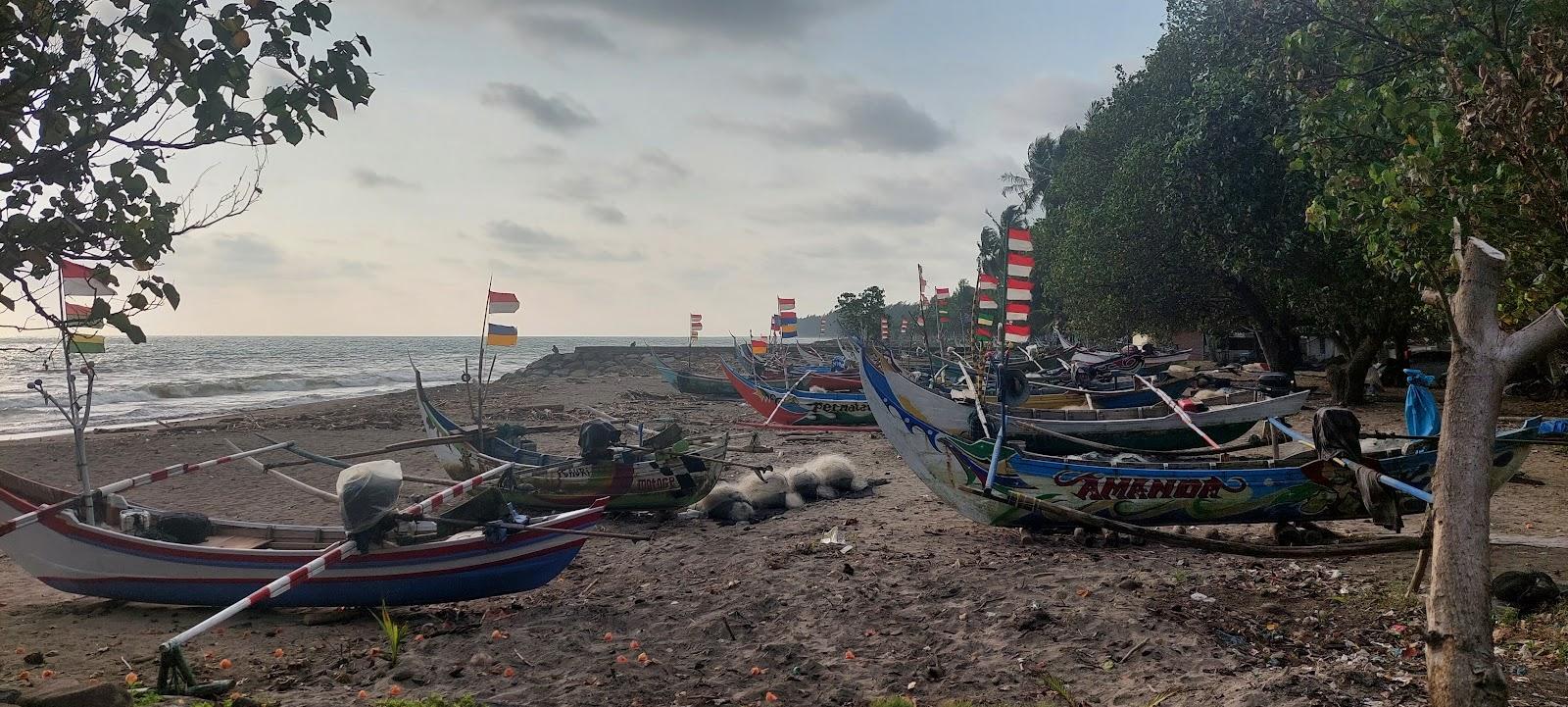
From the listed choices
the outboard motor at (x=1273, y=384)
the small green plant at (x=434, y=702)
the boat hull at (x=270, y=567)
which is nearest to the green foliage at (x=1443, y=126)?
the outboard motor at (x=1273, y=384)

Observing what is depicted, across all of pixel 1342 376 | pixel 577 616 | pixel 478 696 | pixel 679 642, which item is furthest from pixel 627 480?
pixel 1342 376

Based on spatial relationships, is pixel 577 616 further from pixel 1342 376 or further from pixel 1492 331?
pixel 1342 376

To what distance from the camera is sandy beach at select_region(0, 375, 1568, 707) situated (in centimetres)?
564

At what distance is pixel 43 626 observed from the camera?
769cm

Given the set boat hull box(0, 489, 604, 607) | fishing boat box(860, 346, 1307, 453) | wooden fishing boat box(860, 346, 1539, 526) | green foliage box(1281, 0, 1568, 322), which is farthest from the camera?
fishing boat box(860, 346, 1307, 453)

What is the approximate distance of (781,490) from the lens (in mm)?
12492

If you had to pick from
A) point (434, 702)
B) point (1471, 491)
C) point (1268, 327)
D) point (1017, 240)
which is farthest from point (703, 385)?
point (1471, 491)

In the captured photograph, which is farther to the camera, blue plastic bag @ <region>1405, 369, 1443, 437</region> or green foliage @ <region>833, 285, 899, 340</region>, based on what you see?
green foliage @ <region>833, 285, 899, 340</region>

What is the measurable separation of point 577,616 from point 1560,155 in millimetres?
8099

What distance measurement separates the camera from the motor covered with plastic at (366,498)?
7.35 metres

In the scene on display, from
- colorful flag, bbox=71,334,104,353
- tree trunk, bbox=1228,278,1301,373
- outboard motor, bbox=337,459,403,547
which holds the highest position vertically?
tree trunk, bbox=1228,278,1301,373

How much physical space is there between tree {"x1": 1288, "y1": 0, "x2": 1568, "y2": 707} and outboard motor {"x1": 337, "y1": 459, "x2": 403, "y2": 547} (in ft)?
24.9

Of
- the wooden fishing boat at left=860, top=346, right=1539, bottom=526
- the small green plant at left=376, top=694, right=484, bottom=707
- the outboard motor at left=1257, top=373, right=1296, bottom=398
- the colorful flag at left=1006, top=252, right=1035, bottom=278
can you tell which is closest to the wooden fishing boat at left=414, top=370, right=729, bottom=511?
the wooden fishing boat at left=860, top=346, right=1539, bottom=526

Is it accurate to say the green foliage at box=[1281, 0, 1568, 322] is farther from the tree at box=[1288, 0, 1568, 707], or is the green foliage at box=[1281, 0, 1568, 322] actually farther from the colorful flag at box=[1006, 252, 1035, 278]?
the colorful flag at box=[1006, 252, 1035, 278]
